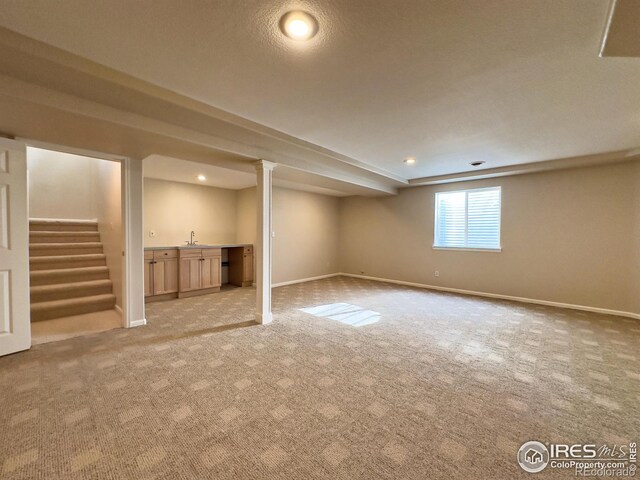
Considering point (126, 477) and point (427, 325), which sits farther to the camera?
point (427, 325)

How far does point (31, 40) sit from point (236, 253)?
502cm

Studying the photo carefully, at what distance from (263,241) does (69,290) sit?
326cm

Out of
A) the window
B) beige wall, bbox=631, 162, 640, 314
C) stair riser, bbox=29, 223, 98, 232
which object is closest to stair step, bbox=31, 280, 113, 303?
stair riser, bbox=29, 223, 98, 232

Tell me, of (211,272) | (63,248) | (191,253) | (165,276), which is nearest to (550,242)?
(211,272)

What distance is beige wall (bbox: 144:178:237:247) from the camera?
5578 mm

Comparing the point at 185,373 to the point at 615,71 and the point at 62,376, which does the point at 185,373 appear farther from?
the point at 615,71

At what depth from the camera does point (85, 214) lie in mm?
5980

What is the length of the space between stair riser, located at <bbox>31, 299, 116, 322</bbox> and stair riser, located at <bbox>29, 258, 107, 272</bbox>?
908mm

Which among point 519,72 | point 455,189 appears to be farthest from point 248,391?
point 455,189

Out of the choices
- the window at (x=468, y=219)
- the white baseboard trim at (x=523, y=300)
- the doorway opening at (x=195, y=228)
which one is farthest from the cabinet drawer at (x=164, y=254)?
Answer: the window at (x=468, y=219)

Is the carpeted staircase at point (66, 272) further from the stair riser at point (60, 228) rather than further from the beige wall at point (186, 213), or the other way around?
the beige wall at point (186, 213)

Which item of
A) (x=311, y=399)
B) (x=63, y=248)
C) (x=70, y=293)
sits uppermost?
(x=63, y=248)

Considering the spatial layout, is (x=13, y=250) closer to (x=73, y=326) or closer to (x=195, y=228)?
(x=73, y=326)

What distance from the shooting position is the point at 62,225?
5.25 metres
